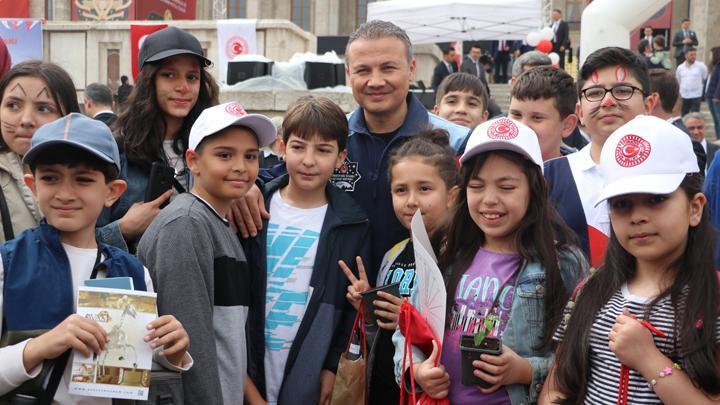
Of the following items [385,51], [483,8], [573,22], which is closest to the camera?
[385,51]

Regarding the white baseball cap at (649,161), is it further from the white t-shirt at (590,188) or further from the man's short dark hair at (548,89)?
the man's short dark hair at (548,89)

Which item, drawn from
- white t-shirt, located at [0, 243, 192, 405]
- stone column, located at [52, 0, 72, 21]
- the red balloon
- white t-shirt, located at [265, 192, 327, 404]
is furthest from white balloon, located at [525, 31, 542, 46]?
white t-shirt, located at [0, 243, 192, 405]

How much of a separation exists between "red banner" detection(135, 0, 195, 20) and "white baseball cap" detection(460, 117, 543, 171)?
15.8 m

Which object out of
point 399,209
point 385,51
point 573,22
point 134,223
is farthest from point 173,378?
point 573,22

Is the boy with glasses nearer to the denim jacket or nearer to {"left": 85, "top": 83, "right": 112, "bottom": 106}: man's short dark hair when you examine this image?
the denim jacket

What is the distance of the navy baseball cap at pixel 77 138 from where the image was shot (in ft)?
9.85

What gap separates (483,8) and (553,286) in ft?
58.8

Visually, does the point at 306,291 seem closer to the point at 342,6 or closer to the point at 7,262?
the point at 7,262

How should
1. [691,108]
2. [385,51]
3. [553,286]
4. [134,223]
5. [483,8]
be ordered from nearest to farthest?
[553,286]
[134,223]
[385,51]
[691,108]
[483,8]

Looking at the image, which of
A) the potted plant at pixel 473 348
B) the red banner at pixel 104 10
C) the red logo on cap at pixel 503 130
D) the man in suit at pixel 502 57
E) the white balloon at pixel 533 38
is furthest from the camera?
the man in suit at pixel 502 57

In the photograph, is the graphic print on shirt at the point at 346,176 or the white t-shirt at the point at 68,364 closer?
the white t-shirt at the point at 68,364

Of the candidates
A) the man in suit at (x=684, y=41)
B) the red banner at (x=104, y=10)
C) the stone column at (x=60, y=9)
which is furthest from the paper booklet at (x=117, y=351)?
the stone column at (x=60, y=9)

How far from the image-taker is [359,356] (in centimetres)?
373

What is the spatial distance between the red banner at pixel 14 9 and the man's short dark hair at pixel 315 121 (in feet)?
60.2
